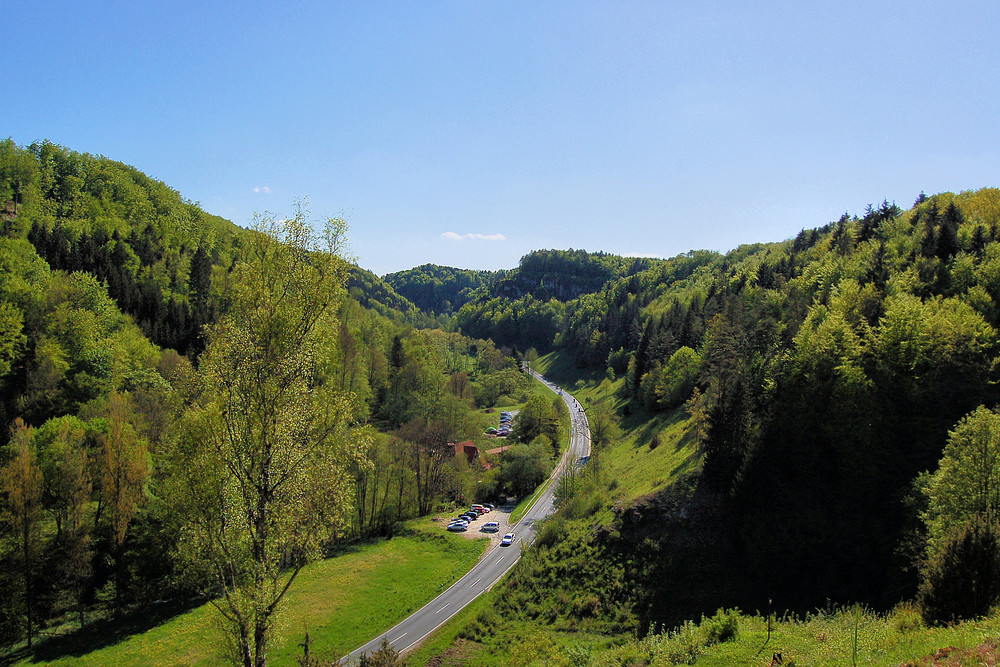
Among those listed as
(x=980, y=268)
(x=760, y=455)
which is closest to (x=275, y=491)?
(x=760, y=455)

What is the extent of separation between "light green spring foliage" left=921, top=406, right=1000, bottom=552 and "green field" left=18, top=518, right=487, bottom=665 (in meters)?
27.3

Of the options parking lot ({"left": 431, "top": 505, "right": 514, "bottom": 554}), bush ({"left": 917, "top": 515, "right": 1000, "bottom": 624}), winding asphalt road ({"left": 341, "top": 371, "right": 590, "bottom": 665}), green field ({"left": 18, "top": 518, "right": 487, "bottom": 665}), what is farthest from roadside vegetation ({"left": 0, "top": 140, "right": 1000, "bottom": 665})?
winding asphalt road ({"left": 341, "top": 371, "right": 590, "bottom": 665})

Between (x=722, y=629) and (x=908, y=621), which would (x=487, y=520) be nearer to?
(x=722, y=629)

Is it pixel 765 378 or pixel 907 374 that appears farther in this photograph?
pixel 765 378

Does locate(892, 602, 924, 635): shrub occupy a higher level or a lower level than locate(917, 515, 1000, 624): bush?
lower

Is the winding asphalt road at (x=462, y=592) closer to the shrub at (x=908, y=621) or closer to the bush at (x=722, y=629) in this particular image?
the bush at (x=722, y=629)

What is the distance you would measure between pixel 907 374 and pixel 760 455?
10700mm

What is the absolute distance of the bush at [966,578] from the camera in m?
12.7

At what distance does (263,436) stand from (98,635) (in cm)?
3460

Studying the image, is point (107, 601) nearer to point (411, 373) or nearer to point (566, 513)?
point (566, 513)

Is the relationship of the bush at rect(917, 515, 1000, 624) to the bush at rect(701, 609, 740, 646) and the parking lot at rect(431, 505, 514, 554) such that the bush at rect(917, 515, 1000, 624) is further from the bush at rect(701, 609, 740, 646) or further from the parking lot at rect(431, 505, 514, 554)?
the parking lot at rect(431, 505, 514, 554)

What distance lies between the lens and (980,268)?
3741cm

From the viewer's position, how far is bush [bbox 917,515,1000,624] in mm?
12703

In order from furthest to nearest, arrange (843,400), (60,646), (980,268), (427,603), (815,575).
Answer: (980,268) < (427,603) < (843,400) < (60,646) < (815,575)
